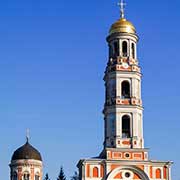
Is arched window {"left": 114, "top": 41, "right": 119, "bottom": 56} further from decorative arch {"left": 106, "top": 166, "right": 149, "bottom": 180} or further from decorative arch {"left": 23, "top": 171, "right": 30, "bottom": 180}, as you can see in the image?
decorative arch {"left": 23, "top": 171, "right": 30, "bottom": 180}

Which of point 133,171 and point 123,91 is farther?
point 123,91

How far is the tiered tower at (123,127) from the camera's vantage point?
4591 centimetres

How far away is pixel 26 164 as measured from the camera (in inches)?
2594

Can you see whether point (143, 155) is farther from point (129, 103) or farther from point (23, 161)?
point (23, 161)

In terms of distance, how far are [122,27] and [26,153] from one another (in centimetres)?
2247

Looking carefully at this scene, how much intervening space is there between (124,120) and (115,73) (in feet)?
11.4

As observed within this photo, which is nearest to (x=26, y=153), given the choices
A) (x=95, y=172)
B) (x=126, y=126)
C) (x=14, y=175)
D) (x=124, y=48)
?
(x=14, y=175)

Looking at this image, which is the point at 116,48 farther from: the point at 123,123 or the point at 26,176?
the point at 26,176

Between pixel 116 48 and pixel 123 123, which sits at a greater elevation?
pixel 116 48

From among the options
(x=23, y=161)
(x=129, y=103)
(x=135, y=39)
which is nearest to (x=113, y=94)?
(x=129, y=103)

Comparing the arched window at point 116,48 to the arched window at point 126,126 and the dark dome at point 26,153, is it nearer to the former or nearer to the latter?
the arched window at point 126,126

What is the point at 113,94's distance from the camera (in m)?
47.3

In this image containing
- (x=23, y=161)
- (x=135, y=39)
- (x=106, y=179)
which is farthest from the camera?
(x=23, y=161)

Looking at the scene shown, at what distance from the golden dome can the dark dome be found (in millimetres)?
21715
